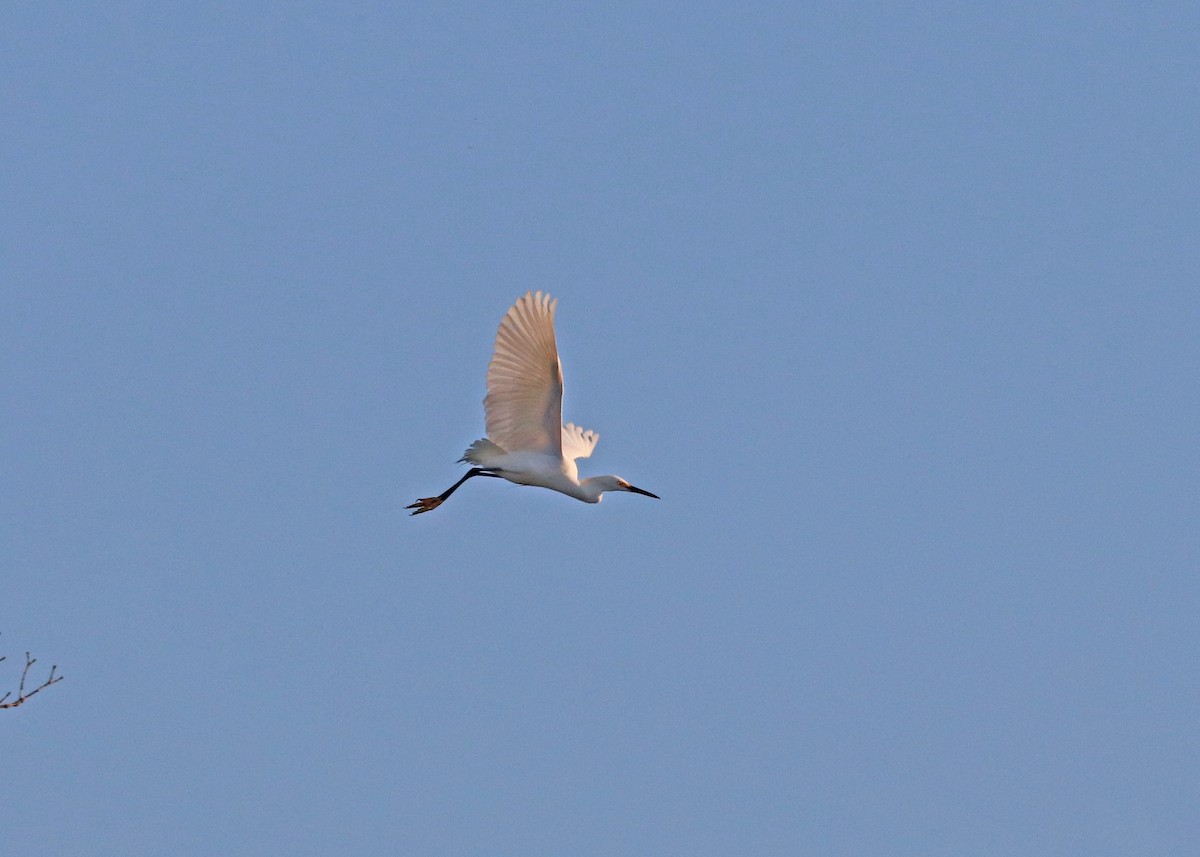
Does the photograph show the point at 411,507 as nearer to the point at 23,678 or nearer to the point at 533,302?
the point at 533,302

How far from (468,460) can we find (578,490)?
192cm

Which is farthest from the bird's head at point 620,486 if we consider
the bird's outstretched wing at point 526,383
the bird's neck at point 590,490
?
the bird's outstretched wing at point 526,383

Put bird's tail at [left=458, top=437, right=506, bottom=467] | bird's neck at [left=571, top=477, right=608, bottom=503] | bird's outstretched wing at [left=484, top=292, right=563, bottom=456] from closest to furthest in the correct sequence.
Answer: bird's outstretched wing at [left=484, top=292, right=563, bottom=456] → bird's tail at [left=458, top=437, right=506, bottom=467] → bird's neck at [left=571, top=477, right=608, bottom=503]

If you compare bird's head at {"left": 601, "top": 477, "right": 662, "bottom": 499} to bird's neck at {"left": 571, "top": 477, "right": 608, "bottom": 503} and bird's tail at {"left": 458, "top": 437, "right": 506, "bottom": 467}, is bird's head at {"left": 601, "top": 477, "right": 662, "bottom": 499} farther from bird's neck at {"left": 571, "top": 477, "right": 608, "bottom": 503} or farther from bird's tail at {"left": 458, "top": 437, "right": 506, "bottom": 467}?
bird's tail at {"left": 458, "top": 437, "right": 506, "bottom": 467}

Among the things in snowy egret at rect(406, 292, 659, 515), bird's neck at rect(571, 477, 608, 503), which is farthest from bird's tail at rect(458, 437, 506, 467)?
bird's neck at rect(571, 477, 608, 503)

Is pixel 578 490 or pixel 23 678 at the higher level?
pixel 578 490

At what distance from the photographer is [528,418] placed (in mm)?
20516

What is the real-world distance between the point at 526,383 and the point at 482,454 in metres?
1.40

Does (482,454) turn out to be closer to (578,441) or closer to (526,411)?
(526,411)

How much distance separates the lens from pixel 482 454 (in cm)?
2081

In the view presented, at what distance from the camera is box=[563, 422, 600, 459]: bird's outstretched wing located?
25.1 m

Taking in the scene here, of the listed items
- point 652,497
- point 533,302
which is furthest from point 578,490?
point 533,302

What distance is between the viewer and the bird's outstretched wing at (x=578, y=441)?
82.5 feet

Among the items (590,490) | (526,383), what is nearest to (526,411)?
(526,383)
